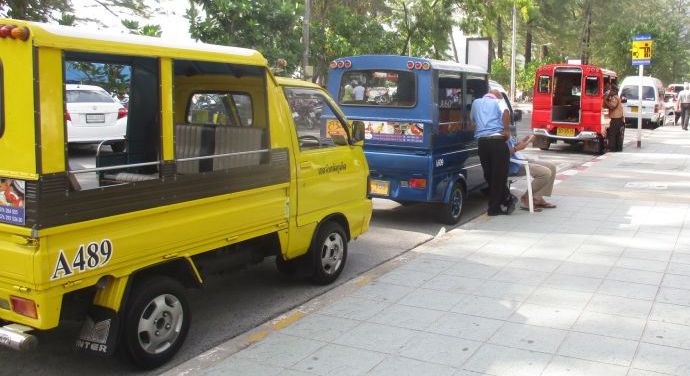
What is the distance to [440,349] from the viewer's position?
4289 mm

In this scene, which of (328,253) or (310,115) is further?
(310,115)

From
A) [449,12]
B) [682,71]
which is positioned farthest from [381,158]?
[682,71]

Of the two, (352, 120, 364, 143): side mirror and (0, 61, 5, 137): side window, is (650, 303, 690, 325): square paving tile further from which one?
(0, 61, 5, 137): side window

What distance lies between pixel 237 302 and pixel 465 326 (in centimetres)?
196

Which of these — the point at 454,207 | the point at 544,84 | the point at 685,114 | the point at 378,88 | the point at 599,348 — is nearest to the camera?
the point at 599,348

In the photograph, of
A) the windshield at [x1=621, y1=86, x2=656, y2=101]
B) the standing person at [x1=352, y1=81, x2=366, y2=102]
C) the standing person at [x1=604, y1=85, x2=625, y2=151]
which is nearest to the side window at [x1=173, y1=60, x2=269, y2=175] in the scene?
the standing person at [x1=352, y1=81, x2=366, y2=102]

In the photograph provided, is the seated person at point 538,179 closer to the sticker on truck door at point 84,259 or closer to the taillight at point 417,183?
the taillight at point 417,183

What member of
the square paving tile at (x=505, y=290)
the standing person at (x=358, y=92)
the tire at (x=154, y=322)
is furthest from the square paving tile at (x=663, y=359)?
the standing person at (x=358, y=92)

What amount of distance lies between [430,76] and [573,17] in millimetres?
39749

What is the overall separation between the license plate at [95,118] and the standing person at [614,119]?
1263 cm

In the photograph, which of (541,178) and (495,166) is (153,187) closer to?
(495,166)

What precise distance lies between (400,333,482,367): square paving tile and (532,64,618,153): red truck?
1378 centimetres

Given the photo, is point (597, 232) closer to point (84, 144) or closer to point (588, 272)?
point (588, 272)

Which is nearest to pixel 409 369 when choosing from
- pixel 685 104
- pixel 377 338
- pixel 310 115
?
pixel 377 338
